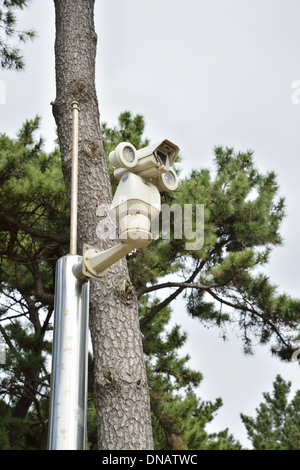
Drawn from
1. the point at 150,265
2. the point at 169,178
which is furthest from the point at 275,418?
the point at 169,178

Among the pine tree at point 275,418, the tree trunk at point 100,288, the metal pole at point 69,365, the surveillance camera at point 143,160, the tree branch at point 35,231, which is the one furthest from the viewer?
the pine tree at point 275,418

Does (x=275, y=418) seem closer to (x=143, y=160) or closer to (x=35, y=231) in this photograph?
(x=35, y=231)

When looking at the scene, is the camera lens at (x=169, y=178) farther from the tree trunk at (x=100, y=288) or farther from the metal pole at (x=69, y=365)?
the tree trunk at (x=100, y=288)

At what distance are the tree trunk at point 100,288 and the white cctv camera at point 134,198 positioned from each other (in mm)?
954

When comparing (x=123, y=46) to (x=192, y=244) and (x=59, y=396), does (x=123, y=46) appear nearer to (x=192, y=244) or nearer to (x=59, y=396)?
(x=192, y=244)

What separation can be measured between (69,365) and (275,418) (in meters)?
12.6

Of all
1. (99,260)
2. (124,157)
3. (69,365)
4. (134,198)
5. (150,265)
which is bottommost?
(69,365)

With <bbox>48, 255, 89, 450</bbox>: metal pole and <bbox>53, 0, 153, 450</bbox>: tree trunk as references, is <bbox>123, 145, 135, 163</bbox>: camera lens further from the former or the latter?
<bbox>53, 0, 153, 450</bbox>: tree trunk

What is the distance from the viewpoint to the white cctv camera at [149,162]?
3.17 ft

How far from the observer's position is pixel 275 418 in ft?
40.2

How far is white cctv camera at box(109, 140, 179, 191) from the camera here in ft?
3.17

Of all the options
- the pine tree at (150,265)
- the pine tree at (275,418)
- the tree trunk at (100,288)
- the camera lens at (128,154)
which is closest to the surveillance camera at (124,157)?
the camera lens at (128,154)

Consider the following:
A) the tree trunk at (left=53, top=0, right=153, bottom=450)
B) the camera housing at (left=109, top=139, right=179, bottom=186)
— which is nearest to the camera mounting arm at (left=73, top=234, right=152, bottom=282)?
the camera housing at (left=109, top=139, right=179, bottom=186)
